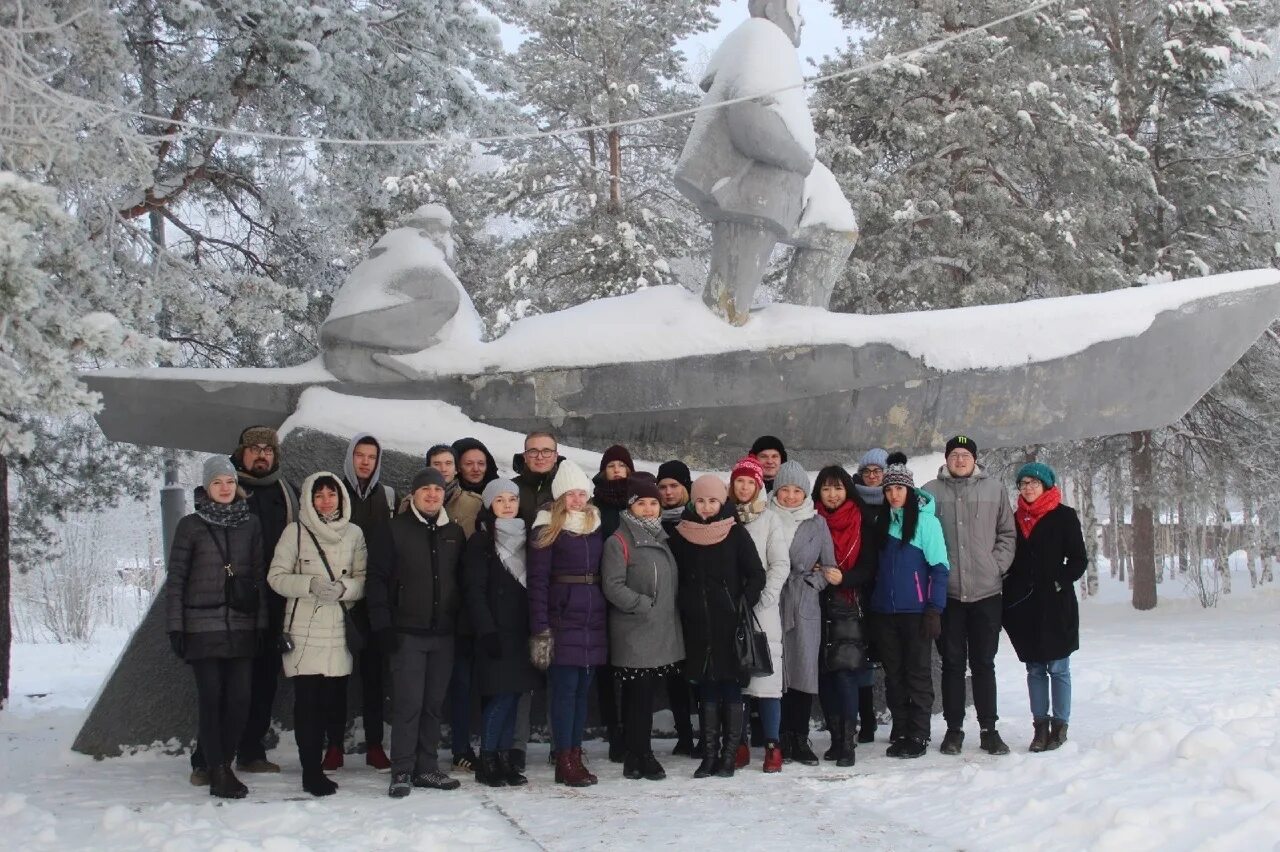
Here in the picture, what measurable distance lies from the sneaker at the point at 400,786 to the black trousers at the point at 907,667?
208cm

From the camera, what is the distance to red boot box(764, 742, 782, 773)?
16.4 ft

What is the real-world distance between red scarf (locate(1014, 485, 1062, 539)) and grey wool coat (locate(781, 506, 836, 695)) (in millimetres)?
893

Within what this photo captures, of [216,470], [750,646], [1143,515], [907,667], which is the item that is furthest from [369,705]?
[1143,515]

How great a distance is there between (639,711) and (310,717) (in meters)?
1.31

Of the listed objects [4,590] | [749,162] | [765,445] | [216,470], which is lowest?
[4,590]

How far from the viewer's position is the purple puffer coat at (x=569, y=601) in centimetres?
484

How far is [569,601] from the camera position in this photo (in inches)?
192

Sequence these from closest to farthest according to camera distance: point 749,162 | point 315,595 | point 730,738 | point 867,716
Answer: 1. point 315,595
2. point 730,738
3. point 867,716
4. point 749,162

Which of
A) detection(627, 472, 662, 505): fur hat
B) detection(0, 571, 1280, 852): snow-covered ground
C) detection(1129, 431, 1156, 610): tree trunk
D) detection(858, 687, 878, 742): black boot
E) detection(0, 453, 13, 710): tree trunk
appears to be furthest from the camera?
detection(1129, 431, 1156, 610): tree trunk

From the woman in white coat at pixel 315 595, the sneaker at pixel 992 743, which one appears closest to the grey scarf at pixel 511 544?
the woman in white coat at pixel 315 595

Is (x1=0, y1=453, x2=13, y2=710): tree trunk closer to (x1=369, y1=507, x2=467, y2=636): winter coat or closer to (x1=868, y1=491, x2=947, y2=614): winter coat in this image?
(x1=369, y1=507, x2=467, y2=636): winter coat

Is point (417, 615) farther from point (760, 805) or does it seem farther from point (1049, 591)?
point (1049, 591)

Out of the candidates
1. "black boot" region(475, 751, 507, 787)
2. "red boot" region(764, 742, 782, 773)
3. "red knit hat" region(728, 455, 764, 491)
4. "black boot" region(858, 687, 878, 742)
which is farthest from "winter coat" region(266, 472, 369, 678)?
"black boot" region(858, 687, 878, 742)

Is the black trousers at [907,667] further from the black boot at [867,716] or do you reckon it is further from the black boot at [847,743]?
the black boot at [867,716]
